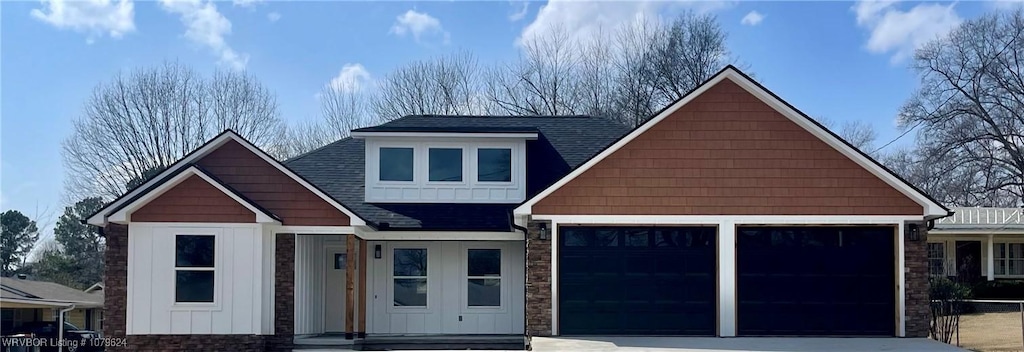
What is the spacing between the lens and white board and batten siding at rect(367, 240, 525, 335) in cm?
1936

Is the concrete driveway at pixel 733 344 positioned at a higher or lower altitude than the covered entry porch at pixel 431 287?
lower

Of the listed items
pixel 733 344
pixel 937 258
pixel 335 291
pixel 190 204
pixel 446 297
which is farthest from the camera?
pixel 937 258

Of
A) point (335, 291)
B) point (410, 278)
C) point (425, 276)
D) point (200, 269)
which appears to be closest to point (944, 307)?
point (425, 276)

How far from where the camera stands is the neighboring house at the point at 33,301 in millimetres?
26297

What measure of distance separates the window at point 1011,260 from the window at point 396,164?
75.4 feet

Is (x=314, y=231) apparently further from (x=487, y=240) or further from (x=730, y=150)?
(x=730, y=150)

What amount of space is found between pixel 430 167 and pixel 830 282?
836 cm

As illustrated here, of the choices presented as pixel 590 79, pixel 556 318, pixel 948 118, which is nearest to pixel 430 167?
Answer: pixel 556 318

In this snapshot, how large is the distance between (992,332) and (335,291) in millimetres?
15192

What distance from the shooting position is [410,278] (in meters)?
19.5

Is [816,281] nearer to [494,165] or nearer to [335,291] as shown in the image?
[494,165]

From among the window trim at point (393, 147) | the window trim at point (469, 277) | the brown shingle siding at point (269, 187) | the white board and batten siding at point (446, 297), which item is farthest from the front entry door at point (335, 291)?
the brown shingle siding at point (269, 187)

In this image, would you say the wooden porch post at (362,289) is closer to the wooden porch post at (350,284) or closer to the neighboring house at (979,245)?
the wooden porch post at (350,284)

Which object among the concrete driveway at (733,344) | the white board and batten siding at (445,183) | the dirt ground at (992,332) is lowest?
the dirt ground at (992,332)
